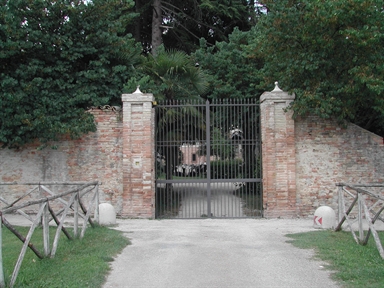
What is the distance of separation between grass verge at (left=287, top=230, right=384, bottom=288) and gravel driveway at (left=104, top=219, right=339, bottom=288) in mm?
203

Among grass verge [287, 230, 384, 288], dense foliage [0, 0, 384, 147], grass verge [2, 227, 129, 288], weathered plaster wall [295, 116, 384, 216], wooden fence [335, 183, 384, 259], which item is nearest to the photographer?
grass verge [2, 227, 129, 288]

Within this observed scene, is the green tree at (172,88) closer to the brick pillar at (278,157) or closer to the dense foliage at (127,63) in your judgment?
the dense foliage at (127,63)

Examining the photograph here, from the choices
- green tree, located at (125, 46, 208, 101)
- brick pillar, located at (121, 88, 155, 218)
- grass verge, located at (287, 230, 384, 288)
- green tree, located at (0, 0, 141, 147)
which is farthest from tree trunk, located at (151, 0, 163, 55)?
grass verge, located at (287, 230, 384, 288)

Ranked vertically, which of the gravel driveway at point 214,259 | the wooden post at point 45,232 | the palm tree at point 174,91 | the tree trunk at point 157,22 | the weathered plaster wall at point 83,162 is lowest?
the gravel driveway at point 214,259

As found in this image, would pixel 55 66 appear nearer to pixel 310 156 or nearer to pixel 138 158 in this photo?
pixel 138 158

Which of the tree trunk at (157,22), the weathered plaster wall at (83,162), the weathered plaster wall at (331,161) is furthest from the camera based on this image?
the tree trunk at (157,22)

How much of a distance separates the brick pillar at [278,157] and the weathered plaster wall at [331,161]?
1.00 ft

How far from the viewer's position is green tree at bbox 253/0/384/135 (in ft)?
30.1

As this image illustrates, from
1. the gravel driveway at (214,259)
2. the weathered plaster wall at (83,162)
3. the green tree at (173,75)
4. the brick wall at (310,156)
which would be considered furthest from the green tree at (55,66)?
the brick wall at (310,156)

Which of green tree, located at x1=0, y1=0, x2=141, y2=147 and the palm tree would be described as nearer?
green tree, located at x1=0, y1=0, x2=141, y2=147

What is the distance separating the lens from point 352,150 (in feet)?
35.1

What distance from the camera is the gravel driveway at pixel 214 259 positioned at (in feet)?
17.0

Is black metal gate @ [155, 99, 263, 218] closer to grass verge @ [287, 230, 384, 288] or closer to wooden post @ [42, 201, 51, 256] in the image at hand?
grass verge @ [287, 230, 384, 288]

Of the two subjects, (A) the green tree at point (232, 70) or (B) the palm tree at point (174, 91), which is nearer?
(B) the palm tree at point (174, 91)
